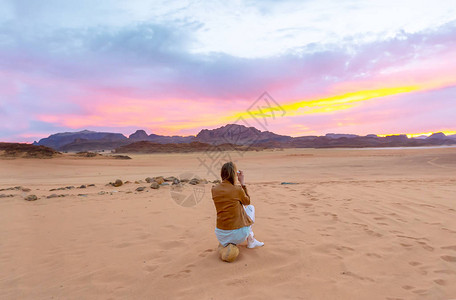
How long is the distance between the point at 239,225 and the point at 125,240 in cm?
244

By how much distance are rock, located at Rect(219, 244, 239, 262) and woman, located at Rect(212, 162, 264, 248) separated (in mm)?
109

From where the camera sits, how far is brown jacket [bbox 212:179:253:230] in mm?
3881

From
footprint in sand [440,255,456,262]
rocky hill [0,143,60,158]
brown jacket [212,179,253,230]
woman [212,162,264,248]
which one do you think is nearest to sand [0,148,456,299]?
footprint in sand [440,255,456,262]

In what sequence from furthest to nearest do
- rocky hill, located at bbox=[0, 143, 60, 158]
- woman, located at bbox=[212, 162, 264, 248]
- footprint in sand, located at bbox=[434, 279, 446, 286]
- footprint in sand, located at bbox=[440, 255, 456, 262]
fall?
rocky hill, located at bbox=[0, 143, 60, 158]
woman, located at bbox=[212, 162, 264, 248]
footprint in sand, located at bbox=[440, 255, 456, 262]
footprint in sand, located at bbox=[434, 279, 446, 286]

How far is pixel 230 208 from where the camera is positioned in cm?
390

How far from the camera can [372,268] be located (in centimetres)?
362

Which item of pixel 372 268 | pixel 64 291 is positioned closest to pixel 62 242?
pixel 64 291

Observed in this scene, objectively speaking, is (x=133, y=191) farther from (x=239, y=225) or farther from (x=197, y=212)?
(x=239, y=225)

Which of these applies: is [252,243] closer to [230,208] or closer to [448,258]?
[230,208]

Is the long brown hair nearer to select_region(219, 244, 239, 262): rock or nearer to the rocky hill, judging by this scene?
select_region(219, 244, 239, 262): rock

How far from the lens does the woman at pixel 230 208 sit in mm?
3891

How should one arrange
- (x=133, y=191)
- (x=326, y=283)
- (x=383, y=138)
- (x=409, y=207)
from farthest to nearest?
1. (x=383, y=138)
2. (x=133, y=191)
3. (x=409, y=207)
4. (x=326, y=283)

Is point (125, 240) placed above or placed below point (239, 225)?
below

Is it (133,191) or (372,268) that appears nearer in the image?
(372,268)
